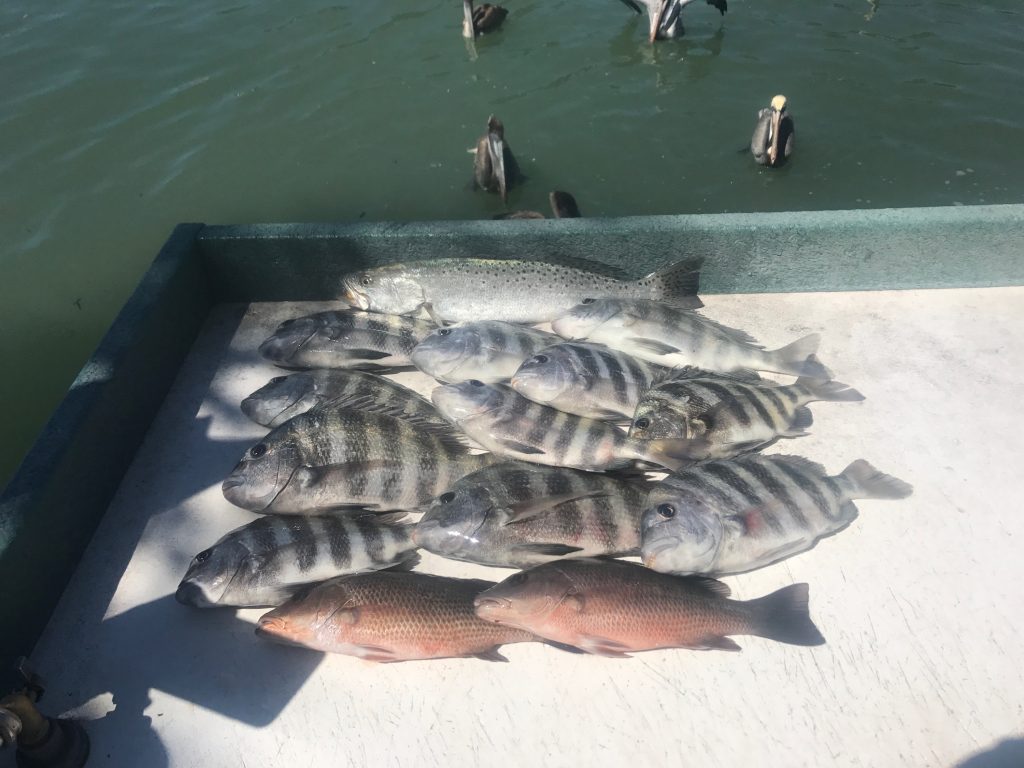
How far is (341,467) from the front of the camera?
3408mm

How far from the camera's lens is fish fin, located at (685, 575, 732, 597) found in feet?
10.2

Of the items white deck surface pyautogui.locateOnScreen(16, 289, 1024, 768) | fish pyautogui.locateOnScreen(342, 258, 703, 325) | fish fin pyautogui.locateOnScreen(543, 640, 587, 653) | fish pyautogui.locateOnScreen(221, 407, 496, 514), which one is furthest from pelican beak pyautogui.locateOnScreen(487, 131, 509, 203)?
fish fin pyautogui.locateOnScreen(543, 640, 587, 653)

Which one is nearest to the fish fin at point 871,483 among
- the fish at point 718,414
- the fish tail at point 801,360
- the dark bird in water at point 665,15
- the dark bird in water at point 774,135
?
the fish at point 718,414

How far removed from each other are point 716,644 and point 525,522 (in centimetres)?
97

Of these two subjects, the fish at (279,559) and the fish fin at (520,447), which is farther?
the fish fin at (520,447)

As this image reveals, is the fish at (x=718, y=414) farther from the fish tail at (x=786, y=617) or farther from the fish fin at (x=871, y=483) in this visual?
the fish tail at (x=786, y=617)

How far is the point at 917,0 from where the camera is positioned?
11375 millimetres

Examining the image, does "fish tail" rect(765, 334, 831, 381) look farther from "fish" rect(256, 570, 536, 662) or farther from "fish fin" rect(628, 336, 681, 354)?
"fish" rect(256, 570, 536, 662)

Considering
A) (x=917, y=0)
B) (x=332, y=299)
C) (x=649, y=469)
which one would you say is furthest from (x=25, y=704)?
(x=917, y=0)

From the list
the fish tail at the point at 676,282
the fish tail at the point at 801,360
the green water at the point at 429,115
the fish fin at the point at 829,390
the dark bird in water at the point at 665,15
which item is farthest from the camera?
the dark bird in water at the point at 665,15

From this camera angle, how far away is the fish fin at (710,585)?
310 centimetres

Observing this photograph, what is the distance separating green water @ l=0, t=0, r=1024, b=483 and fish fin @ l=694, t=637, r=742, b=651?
5.93 metres

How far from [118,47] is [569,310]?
389 inches

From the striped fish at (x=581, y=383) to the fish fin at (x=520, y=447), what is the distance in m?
0.32
